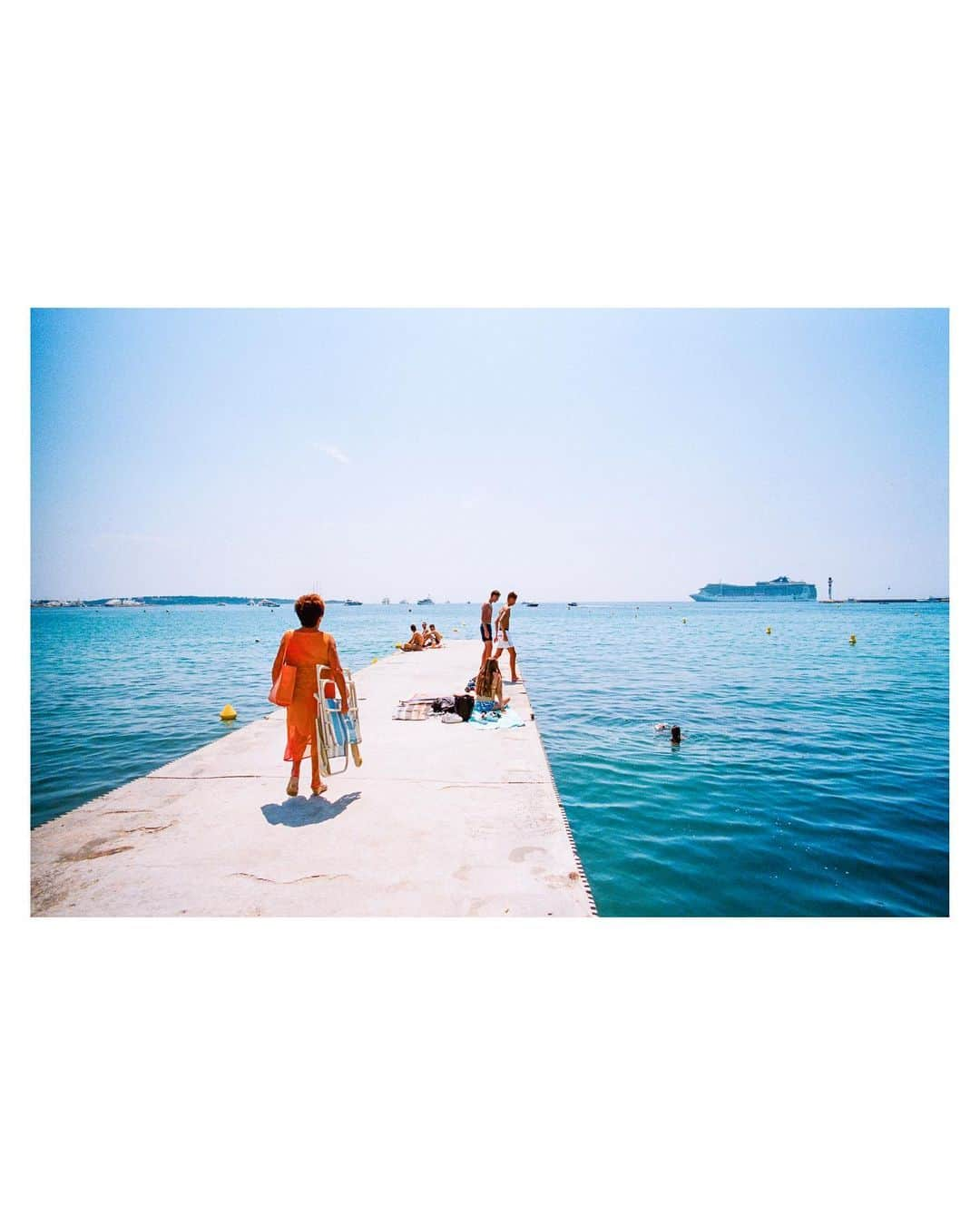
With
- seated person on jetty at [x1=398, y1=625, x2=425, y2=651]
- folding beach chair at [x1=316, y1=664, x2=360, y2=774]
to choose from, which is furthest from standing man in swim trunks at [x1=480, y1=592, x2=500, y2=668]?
seated person on jetty at [x1=398, y1=625, x2=425, y2=651]

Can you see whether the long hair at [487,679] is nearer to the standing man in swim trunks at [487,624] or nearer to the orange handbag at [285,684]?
the standing man in swim trunks at [487,624]

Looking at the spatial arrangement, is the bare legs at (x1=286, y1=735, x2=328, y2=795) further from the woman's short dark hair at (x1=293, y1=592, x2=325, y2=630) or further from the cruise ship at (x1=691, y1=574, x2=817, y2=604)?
the cruise ship at (x1=691, y1=574, x2=817, y2=604)

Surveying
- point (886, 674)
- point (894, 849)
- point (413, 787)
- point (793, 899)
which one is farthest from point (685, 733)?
point (886, 674)

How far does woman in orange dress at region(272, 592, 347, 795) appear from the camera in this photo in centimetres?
540

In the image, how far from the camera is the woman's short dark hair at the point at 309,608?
5457mm

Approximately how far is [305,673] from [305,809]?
138cm

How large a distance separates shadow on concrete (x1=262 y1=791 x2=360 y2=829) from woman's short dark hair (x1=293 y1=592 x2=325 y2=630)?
185cm

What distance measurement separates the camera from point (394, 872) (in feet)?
13.0

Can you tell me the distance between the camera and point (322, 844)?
14.5 feet

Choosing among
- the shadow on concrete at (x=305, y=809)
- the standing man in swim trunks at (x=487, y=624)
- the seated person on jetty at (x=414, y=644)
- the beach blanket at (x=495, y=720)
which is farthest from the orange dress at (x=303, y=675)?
the seated person on jetty at (x=414, y=644)

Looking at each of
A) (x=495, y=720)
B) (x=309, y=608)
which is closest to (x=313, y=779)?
(x=309, y=608)

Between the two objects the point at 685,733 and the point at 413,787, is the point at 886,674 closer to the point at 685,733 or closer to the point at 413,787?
the point at 685,733

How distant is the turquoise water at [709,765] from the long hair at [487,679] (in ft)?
5.24

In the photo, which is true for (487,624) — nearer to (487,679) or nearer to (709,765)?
(487,679)
